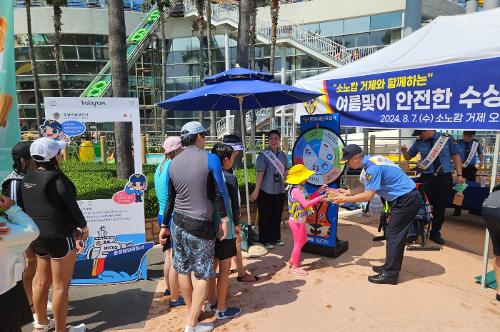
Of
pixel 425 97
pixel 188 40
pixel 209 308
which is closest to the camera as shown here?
pixel 209 308

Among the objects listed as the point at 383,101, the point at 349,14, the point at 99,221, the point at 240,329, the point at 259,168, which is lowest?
the point at 240,329

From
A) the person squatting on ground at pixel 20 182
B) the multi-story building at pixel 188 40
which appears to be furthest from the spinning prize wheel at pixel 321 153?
the multi-story building at pixel 188 40

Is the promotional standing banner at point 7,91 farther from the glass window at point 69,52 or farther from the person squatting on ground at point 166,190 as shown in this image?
the glass window at point 69,52

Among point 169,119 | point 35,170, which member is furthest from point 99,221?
point 169,119

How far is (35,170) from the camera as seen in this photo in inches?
117

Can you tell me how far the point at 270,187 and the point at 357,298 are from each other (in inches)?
76.8

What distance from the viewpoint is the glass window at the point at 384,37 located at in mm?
19344

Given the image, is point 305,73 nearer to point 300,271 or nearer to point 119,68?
point 119,68

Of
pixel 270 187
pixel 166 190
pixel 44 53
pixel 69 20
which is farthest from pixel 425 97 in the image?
pixel 44 53

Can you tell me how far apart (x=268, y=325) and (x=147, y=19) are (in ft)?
75.2

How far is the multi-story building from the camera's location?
63.2ft

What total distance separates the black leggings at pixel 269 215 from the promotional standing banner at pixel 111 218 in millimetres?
1764

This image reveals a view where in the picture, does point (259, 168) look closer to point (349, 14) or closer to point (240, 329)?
point (240, 329)

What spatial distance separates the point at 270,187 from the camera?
5.13 m
